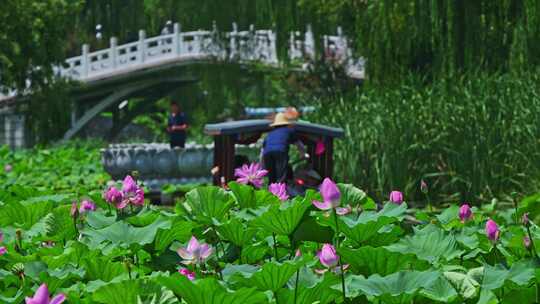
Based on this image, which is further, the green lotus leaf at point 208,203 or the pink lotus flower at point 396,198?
the pink lotus flower at point 396,198

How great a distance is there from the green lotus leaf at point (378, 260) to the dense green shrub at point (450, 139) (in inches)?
362

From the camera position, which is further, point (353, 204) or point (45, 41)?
point (45, 41)

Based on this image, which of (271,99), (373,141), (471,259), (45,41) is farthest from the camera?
(271,99)

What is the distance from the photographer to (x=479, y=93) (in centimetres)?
1259

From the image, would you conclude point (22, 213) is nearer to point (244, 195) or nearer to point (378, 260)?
point (244, 195)

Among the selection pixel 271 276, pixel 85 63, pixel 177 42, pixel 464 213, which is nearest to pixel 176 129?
pixel 464 213

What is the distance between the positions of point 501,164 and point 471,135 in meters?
0.46

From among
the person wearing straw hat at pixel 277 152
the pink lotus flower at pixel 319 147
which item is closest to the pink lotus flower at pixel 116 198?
the person wearing straw hat at pixel 277 152

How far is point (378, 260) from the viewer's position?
7.71ft

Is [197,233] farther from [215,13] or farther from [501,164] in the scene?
[215,13]

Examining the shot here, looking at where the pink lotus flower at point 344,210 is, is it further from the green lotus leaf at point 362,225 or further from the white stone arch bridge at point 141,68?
the white stone arch bridge at point 141,68

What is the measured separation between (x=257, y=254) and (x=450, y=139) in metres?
9.88

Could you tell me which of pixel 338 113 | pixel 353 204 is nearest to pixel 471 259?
pixel 353 204

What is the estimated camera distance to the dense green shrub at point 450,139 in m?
11.9
